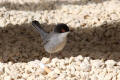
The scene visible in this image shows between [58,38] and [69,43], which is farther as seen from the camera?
[69,43]

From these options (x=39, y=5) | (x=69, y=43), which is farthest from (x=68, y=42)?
(x=39, y=5)

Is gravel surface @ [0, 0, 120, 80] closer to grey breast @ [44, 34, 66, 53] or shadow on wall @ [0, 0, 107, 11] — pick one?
shadow on wall @ [0, 0, 107, 11]

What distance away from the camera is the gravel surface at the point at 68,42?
5449mm

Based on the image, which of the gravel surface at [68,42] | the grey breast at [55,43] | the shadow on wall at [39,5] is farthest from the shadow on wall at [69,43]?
the shadow on wall at [39,5]

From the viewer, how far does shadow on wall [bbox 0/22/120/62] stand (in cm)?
659

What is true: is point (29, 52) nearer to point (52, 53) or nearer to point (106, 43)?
point (52, 53)

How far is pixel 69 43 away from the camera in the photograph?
24.0 ft

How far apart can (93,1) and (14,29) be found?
2680 mm

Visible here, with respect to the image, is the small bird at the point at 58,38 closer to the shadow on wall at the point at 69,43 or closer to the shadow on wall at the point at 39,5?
the shadow on wall at the point at 69,43

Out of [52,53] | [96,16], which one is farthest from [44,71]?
[96,16]

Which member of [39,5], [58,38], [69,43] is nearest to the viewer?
[58,38]

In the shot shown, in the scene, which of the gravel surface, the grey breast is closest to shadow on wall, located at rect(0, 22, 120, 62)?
the gravel surface

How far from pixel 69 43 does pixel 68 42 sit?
0.06 m

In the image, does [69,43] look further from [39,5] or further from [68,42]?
[39,5]
